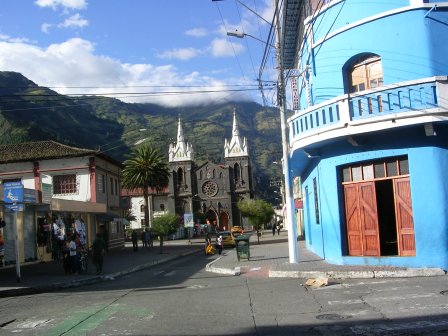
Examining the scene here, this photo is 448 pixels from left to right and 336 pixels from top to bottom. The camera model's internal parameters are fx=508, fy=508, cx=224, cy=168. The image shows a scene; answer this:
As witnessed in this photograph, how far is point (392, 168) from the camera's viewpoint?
15.1 meters

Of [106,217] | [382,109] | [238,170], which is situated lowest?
[106,217]

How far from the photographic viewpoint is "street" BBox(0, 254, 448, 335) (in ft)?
27.2

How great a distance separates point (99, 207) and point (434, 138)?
27321mm

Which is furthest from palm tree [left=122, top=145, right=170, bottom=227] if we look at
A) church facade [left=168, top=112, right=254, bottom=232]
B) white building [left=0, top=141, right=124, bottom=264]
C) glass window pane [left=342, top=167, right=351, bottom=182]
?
church facade [left=168, top=112, right=254, bottom=232]

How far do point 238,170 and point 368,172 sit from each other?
90004 millimetres

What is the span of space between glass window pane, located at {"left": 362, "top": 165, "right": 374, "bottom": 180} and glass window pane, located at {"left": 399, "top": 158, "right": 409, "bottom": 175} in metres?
0.95

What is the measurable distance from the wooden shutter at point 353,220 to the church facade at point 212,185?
282ft

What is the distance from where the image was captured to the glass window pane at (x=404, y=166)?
48.3 feet

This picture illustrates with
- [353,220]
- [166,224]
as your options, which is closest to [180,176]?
[166,224]

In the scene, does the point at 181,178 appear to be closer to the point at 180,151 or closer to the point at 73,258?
the point at 180,151

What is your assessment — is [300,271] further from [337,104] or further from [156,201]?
[156,201]

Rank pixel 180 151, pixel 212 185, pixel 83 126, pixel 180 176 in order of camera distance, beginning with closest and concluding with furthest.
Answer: pixel 180 176
pixel 212 185
pixel 180 151
pixel 83 126

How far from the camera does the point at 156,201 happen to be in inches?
4173

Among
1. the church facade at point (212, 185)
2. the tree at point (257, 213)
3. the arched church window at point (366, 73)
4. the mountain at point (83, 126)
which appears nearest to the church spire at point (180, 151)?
the church facade at point (212, 185)
